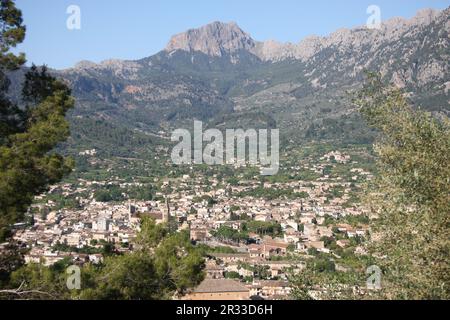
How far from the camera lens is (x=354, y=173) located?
86.4 metres

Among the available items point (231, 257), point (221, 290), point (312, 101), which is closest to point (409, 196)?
point (221, 290)

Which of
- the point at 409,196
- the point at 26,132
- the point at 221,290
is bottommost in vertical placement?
the point at 221,290

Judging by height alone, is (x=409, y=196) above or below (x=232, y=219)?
above

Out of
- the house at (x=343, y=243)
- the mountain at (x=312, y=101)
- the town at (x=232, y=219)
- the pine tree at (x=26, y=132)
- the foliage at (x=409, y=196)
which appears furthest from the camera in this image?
the mountain at (x=312, y=101)

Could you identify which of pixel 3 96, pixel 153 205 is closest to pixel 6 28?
pixel 3 96

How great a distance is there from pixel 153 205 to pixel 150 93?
140m

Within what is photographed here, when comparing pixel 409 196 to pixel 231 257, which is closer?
pixel 409 196

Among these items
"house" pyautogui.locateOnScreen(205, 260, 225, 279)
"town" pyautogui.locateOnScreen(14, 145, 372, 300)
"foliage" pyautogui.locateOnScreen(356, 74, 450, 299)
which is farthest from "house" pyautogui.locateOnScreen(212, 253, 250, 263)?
"foliage" pyautogui.locateOnScreen(356, 74, 450, 299)

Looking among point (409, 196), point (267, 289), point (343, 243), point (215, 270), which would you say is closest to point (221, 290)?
point (267, 289)

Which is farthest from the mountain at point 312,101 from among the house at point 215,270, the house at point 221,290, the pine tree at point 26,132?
the pine tree at point 26,132

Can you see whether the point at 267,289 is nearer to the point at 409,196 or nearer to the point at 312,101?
the point at 409,196

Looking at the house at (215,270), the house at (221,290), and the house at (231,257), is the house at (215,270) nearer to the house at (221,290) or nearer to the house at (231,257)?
the house at (231,257)

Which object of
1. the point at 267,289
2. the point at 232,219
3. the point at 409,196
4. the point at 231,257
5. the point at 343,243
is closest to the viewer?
the point at 409,196

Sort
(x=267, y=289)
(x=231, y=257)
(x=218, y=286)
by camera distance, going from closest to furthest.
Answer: (x=218, y=286), (x=267, y=289), (x=231, y=257)
